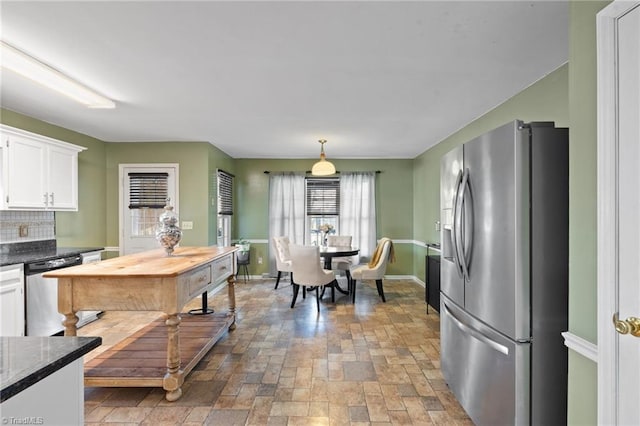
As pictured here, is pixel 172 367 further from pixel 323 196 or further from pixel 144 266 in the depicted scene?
pixel 323 196

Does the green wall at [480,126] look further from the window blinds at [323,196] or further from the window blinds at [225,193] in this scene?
the window blinds at [225,193]

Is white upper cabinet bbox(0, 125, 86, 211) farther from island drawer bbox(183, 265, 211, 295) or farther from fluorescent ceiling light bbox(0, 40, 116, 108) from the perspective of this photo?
island drawer bbox(183, 265, 211, 295)

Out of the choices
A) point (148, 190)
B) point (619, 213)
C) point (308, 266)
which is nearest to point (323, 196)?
point (308, 266)

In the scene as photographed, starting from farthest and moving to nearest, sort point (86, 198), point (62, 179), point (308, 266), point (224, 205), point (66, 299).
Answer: point (224, 205) < point (86, 198) < point (308, 266) < point (62, 179) < point (66, 299)

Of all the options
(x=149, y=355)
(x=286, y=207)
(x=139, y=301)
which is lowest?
(x=149, y=355)

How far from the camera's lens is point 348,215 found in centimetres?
653

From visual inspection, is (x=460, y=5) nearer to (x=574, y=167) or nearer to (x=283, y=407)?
(x=574, y=167)

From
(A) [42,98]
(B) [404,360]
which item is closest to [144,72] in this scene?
(A) [42,98]

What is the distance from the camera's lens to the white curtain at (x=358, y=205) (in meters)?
6.51

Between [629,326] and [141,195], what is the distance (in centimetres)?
561

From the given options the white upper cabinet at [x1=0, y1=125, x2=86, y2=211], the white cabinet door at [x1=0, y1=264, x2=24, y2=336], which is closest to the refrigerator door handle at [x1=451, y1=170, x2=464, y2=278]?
the white cabinet door at [x1=0, y1=264, x2=24, y2=336]

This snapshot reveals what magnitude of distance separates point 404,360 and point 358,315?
1349 millimetres

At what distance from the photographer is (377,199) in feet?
21.6

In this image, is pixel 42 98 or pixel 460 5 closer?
pixel 460 5
